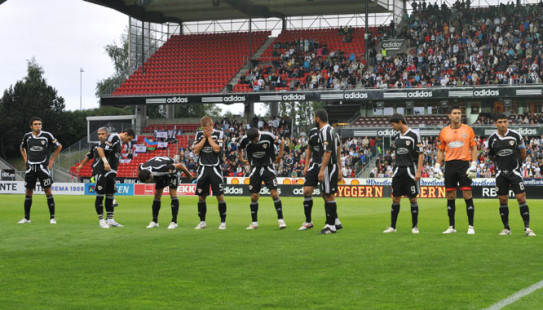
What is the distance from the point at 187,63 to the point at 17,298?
2041 inches

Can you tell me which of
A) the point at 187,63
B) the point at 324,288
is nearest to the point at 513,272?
the point at 324,288

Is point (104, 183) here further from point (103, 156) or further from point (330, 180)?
point (330, 180)

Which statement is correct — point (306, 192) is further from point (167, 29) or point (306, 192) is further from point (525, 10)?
point (167, 29)

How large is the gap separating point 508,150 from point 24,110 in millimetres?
63122

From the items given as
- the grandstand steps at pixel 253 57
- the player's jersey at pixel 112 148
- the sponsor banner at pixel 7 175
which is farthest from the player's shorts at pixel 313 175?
the sponsor banner at pixel 7 175

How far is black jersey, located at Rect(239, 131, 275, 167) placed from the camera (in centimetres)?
1458

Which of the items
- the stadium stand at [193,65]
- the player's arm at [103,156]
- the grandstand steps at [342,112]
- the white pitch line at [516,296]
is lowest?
the white pitch line at [516,296]

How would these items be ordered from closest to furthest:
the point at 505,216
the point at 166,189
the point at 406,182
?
the point at 505,216, the point at 406,182, the point at 166,189

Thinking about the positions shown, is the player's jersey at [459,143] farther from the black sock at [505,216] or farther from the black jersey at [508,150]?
the black sock at [505,216]

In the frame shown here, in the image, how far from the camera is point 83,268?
9.07 metres

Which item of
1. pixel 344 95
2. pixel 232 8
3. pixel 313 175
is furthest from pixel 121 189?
pixel 313 175

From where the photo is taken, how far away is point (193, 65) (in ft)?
188

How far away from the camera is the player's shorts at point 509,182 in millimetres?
13133

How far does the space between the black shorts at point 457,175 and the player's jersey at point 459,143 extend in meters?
0.10
